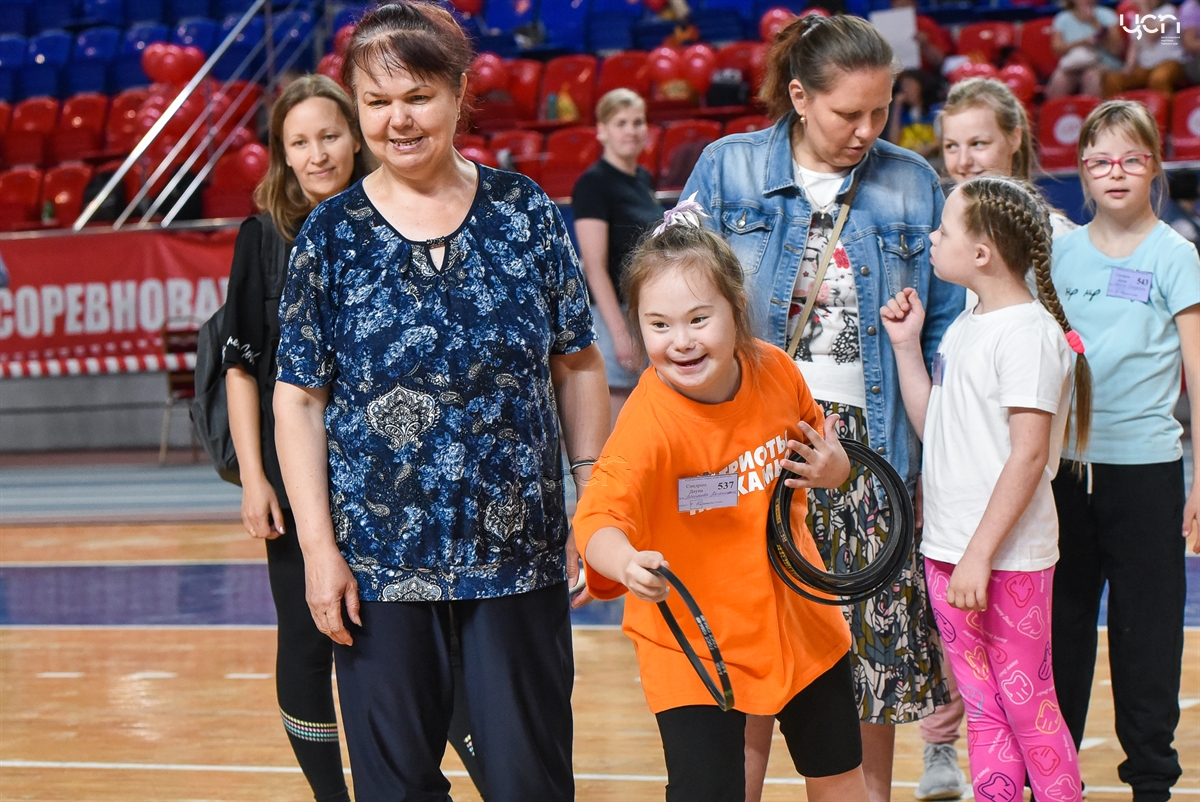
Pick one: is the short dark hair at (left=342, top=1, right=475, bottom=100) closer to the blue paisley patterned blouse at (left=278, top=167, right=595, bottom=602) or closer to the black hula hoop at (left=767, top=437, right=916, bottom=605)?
the blue paisley patterned blouse at (left=278, top=167, right=595, bottom=602)

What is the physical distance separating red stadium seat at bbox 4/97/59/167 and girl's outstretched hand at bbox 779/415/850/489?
12.4 meters

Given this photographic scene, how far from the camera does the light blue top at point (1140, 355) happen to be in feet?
10.1

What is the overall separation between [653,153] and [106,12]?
739 centimetres

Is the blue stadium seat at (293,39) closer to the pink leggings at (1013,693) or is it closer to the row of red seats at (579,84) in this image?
the row of red seats at (579,84)

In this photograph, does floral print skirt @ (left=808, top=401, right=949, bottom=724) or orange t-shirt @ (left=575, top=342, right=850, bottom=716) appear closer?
orange t-shirt @ (left=575, top=342, right=850, bottom=716)

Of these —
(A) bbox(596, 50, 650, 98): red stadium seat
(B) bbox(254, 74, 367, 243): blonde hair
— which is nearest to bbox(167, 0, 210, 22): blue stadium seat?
(A) bbox(596, 50, 650, 98): red stadium seat

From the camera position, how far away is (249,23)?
13.6 metres

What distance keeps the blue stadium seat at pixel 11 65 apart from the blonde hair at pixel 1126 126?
13525 mm

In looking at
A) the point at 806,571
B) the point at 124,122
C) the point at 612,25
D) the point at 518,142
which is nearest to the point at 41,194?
the point at 124,122

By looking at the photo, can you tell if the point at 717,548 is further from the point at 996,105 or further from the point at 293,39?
the point at 293,39

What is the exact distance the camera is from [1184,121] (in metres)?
9.66

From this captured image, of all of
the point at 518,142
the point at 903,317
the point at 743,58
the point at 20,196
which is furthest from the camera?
the point at 20,196

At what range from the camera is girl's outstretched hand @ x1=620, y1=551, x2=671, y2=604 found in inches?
76.4

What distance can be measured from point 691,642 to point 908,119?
27.3 feet
